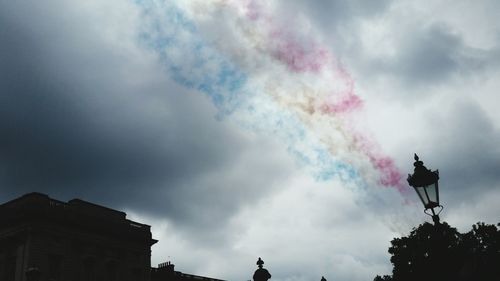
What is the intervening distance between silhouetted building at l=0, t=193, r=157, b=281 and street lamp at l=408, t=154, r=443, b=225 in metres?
33.2

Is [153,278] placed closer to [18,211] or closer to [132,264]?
[132,264]

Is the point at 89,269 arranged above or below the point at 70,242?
below

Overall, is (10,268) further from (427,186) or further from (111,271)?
(427,186)

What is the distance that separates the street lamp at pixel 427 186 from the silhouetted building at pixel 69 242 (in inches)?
1307

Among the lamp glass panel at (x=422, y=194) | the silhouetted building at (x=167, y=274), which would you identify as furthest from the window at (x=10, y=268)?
the lamp glass panel at (x=422, y=194)

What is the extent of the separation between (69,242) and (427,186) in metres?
36.1

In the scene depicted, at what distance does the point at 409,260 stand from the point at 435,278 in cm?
4822

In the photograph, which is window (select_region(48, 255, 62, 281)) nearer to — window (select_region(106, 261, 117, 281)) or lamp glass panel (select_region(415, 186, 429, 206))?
window (select_region(106, 261, 117, 281))

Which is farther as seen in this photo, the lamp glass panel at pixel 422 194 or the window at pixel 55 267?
the window at pixel 55 267

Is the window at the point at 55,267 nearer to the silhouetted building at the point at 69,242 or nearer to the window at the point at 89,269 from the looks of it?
the silhouetted building at the point at 69,242

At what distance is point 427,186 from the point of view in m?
7.90

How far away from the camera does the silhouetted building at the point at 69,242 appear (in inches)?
1420

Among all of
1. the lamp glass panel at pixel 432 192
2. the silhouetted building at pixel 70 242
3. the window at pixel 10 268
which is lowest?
Answer: the lamp glass panel at pixel 432 192

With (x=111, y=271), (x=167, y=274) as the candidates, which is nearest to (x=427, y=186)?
(x=111, y=271)
